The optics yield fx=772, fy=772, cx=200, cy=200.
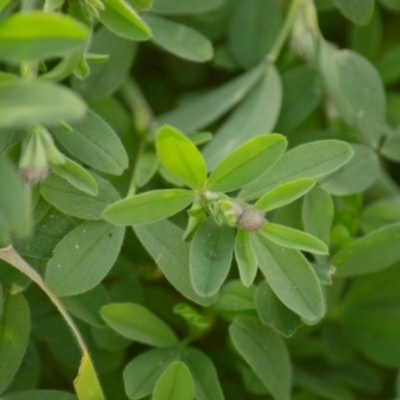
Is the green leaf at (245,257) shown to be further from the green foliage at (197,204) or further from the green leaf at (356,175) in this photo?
the green leaf at (356,175)

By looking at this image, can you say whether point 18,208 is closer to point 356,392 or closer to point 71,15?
point 71,15

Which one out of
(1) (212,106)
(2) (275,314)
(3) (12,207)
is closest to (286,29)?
(1) (212,106)

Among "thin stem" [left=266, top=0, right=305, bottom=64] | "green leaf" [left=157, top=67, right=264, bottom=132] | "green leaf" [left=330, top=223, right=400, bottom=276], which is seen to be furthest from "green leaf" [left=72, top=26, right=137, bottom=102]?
"green leaf" [left=330, top=223, right=400, bottom=276]

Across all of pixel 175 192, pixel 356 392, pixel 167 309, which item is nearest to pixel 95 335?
pixel 167 309

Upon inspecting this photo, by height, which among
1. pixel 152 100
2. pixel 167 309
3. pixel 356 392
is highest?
pixel 152 100

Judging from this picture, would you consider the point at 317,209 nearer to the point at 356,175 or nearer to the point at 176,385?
the point at 356,175

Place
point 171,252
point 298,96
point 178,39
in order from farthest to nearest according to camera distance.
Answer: point 298,96, point 178,39, point 171,252

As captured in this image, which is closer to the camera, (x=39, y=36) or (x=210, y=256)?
(x=39, y=36)
